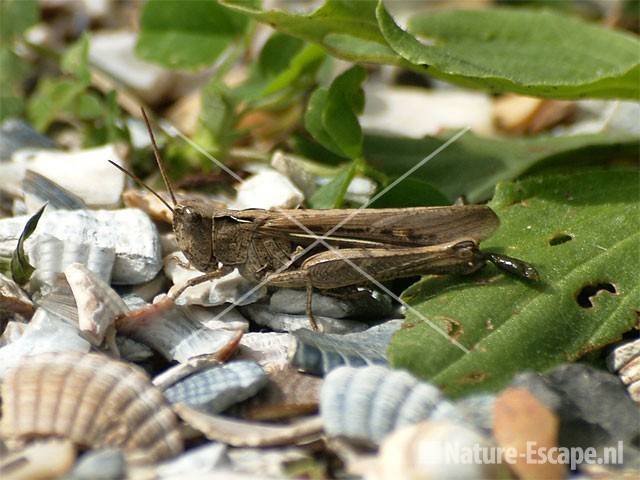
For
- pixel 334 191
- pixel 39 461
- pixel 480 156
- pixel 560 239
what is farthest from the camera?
pixel 480 156

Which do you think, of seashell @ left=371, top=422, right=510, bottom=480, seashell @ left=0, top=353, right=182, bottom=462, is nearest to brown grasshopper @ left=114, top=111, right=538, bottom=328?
seashell @ left=0, top=353, right=182, bottom=462

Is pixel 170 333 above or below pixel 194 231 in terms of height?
below

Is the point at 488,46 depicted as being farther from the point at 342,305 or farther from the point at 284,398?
the point at 284,398

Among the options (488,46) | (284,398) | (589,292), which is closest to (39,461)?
(284,398)

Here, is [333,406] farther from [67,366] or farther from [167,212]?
[167,212]

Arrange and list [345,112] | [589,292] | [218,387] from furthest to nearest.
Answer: [345,112] → [589,292] → [218,387]

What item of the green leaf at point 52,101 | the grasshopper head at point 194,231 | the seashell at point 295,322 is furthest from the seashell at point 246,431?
the green leaf at point 52,101

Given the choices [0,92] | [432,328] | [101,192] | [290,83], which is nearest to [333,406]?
[432,328]
